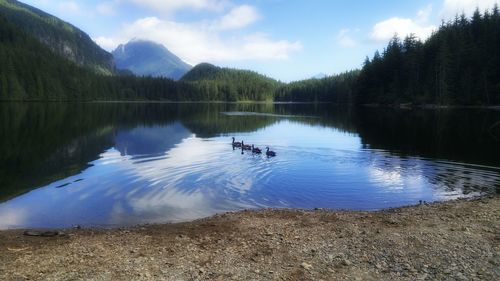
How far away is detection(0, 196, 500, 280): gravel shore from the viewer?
11.1 meters

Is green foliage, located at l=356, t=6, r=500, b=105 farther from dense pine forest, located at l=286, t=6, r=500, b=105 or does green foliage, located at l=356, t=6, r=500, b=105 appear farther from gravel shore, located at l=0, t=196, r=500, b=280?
gravel shore, located at l=0, t=196, r=500, b=280

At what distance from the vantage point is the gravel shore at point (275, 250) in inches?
438

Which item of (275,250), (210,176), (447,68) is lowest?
(210,176)

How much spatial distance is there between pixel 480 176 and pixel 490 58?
336ft

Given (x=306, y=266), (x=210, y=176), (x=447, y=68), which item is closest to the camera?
(x=306, y=266)

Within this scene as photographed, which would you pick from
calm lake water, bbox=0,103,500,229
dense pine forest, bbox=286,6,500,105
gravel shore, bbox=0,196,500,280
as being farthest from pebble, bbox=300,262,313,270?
dense pine forest, bbox=286,6,500,105

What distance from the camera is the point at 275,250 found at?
13.0m

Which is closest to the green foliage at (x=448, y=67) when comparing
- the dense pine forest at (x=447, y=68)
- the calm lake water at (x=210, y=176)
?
the dense pine forest at (x=447, y=68)

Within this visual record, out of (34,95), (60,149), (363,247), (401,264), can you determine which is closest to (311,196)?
(363,247)

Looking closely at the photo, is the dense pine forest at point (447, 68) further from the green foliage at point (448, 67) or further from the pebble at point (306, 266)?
the pebble at point (306, 266)

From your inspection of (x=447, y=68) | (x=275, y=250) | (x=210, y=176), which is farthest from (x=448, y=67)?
(x=275, y=250)

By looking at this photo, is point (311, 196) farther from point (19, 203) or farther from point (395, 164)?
point (19, 203)

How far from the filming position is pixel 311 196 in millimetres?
23672

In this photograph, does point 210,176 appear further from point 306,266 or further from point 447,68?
point 447,68
